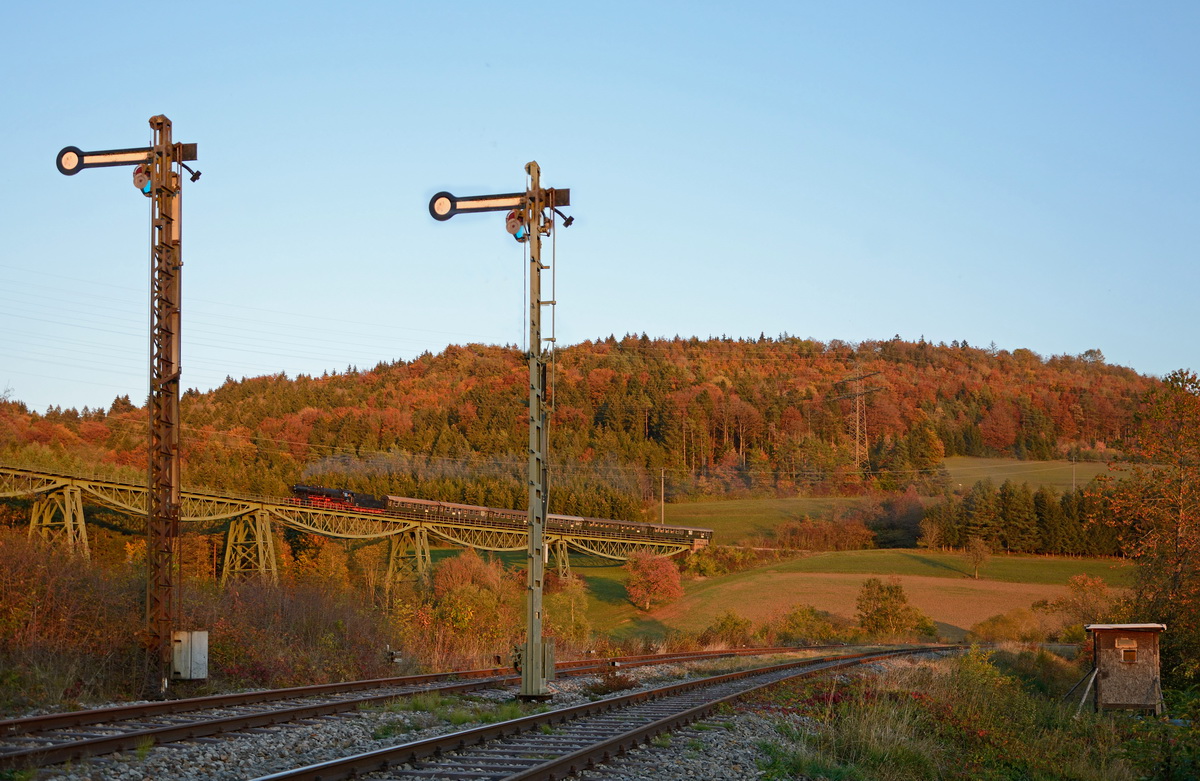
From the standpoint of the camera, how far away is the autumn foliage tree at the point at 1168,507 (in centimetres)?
2833

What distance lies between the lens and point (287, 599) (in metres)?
20.9

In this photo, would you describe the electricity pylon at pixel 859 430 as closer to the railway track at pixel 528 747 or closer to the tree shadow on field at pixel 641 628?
the tree shadow on field at pixel 641 628

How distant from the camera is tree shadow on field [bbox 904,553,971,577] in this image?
266ft

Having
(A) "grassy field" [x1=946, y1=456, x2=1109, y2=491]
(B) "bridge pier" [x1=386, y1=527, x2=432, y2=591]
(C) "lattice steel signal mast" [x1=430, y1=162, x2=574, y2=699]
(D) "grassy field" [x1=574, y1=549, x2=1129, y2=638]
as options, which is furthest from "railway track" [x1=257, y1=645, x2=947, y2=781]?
(A) "grassy field" [x1=946, y1=456, x2=1109, y2=491]

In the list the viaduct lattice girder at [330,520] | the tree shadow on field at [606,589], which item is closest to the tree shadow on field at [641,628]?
the tree shadow on field at [606,589]

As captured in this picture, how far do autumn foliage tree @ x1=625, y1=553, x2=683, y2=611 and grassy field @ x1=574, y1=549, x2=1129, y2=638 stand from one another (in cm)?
89

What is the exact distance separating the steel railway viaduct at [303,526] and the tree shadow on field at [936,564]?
1873 cm

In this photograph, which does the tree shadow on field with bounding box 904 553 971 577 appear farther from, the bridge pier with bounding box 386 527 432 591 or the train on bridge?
the bridge pier with bounding box 386 527 432 591

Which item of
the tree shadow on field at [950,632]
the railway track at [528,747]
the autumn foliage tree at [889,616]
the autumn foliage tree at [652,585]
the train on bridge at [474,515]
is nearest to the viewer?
the railway track at [528,747]

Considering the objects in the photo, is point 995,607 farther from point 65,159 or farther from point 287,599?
point 65,159

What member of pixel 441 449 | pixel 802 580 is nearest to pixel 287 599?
pixel 802 580

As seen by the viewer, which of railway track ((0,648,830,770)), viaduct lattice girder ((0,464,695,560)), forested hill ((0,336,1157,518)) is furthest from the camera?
forested hill ((0,336,1157,518))

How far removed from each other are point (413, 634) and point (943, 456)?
404 ft

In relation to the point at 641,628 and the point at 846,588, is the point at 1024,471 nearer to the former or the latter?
the point at 846,588
